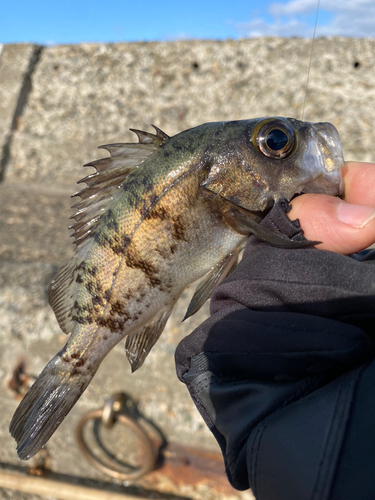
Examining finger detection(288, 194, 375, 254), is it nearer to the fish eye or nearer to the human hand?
the human hand

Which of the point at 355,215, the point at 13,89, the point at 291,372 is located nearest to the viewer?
the point at 291,372

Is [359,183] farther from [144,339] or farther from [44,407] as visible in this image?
[44,407]

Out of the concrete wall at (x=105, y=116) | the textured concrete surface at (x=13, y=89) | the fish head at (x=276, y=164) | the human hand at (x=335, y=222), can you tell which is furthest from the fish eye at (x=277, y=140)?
the textured concrete surface at (x=13, y=89)

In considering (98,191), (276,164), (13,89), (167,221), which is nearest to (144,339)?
(167,221)

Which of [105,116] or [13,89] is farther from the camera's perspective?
[13,89]

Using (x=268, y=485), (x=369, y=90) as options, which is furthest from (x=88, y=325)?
(x=369, y=90)

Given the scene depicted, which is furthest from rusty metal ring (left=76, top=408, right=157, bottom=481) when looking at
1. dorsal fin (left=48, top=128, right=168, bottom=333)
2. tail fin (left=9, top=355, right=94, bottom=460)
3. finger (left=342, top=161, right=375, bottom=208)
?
finger (left=342, top=161, right=375, bottom=208)
